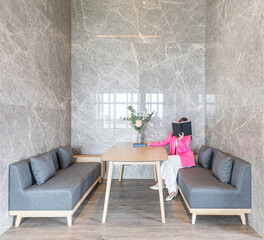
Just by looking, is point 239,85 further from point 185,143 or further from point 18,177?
point 18,177

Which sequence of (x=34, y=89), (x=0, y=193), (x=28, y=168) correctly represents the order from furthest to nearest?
(x=34, y=89) → (x=28, y=168) → (x=0, y=193)

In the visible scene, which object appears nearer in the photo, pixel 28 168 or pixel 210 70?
pixel 28 168

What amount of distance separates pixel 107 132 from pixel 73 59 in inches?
64.6

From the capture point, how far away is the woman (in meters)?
2.96

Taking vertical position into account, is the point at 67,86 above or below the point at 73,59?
below

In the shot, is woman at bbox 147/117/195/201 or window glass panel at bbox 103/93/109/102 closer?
woman at bbox 147/117/195/201

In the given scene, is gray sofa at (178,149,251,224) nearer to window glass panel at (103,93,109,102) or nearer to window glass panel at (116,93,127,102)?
window glass panel at (116,93,127,102)

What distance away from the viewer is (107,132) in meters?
4.05

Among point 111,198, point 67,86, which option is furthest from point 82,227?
point 67,86

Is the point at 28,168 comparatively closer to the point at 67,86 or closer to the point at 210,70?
the point at 67,86

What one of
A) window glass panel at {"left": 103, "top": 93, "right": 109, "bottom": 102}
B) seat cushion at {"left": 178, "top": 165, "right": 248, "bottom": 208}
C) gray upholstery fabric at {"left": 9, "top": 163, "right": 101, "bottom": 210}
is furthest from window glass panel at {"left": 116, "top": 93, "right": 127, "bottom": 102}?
seat cushion at {"left": 178, "top": 165, "right": 248, "bottom": 208}

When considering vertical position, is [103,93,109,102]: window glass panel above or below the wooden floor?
above

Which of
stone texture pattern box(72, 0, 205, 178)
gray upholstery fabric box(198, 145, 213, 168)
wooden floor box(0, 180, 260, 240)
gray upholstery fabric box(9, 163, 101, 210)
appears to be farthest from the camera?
stone texture pattern box(72, 0, 205, 178)

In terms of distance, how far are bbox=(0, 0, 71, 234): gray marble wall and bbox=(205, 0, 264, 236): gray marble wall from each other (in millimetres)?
2635
